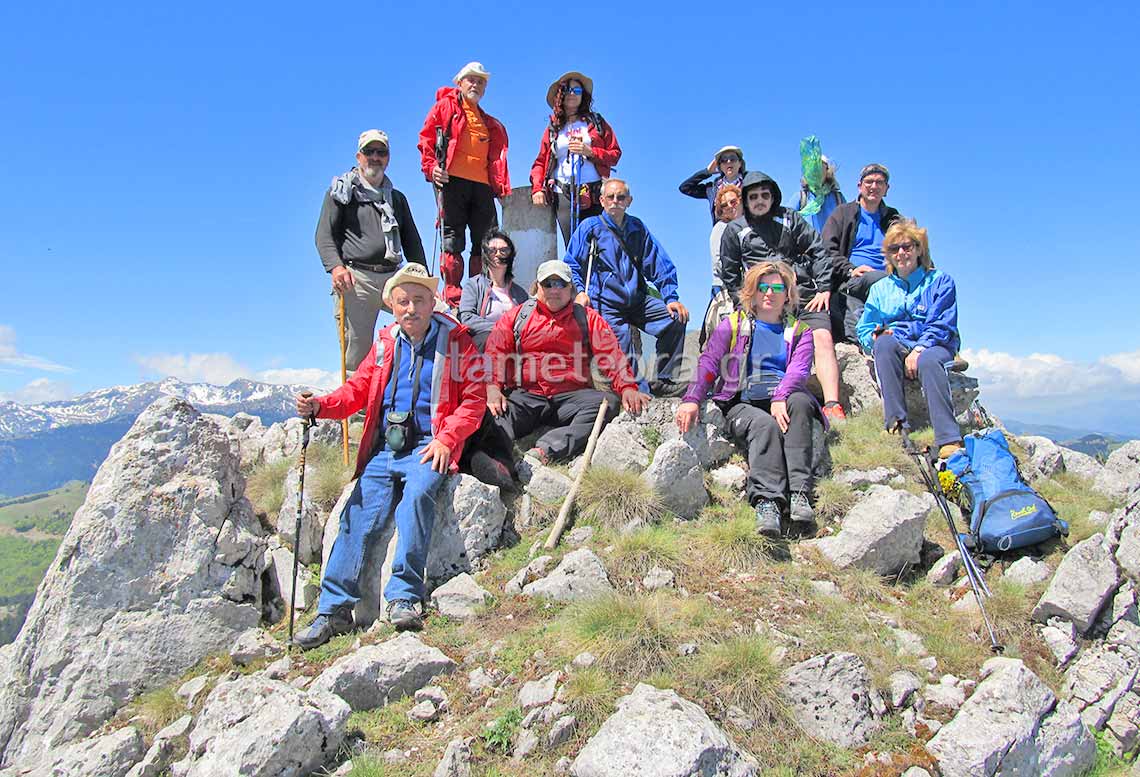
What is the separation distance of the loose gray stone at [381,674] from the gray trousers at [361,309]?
17.9ft

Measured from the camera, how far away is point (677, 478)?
25.7ft

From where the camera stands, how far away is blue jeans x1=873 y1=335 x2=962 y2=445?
8.18 m

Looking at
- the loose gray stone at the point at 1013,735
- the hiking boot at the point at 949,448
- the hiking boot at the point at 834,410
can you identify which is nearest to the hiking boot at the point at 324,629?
the loose gray stone at the point at 1013,735

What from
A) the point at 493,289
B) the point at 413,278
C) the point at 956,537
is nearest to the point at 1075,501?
the point at 956,537

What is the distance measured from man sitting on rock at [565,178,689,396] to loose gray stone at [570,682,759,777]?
6.24 m

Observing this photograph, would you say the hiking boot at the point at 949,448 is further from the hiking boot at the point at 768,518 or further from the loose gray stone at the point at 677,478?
the loose gray stone at the point at 677,478

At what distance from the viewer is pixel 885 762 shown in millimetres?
4797

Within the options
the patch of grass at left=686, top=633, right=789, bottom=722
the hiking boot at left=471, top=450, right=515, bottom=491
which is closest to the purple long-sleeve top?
the hiking boot at left=471, top=450, right=515, bottom=491

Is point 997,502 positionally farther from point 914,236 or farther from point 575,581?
point 575,581

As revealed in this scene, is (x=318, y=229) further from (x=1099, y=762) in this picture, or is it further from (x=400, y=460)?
(x=1099, y=762)

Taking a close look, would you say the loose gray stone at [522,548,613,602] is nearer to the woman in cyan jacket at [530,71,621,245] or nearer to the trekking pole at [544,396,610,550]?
the trekking pole at [544,396,610,550]

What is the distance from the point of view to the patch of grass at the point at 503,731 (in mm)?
4844

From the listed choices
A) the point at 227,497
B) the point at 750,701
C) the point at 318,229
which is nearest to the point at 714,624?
the point at 750,701

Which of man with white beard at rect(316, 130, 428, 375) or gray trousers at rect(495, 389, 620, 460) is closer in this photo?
gray trousers at rect(495, 389, 620, 460)
